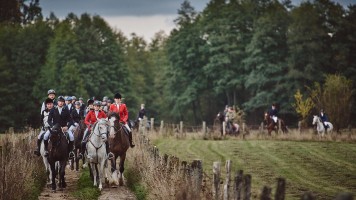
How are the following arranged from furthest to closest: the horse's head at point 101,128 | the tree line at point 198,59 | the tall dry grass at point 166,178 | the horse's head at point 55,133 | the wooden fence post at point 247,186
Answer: the tree line at point 198,59 → the horse's head at point 101,128 → the horse's head at point 55,133 → the tall dry grass at point 166,178 → the wooden fence post at point 247,186

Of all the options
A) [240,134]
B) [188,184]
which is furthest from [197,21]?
[188,184]

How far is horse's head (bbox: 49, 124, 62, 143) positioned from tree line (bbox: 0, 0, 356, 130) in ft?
135

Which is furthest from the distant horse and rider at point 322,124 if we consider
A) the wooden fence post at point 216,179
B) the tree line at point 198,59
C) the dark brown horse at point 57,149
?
the wooden fence post at point 216,179

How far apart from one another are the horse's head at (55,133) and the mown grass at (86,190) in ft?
4.85

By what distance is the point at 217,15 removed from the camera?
7669 centimetres

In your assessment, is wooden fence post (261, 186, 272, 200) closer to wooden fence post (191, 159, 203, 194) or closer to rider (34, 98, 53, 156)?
wooden fence post (191, 159, 203, 194)

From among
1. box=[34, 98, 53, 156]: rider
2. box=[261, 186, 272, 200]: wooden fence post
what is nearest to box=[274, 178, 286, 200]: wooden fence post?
box=[261, 186, 272, 200]: wooden fence post

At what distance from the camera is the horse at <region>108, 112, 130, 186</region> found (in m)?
18.1

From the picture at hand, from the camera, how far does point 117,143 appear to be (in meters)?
18.8

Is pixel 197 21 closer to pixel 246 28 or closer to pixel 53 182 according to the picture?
Answer: pixel 246 28

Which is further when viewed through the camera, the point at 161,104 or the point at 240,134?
the point at 161,104

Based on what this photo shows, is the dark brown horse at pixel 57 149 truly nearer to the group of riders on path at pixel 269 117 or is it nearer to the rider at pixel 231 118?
the group of riders on path at pixel 269 117

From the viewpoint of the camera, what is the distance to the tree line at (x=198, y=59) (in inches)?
2402

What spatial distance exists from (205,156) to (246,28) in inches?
1786
